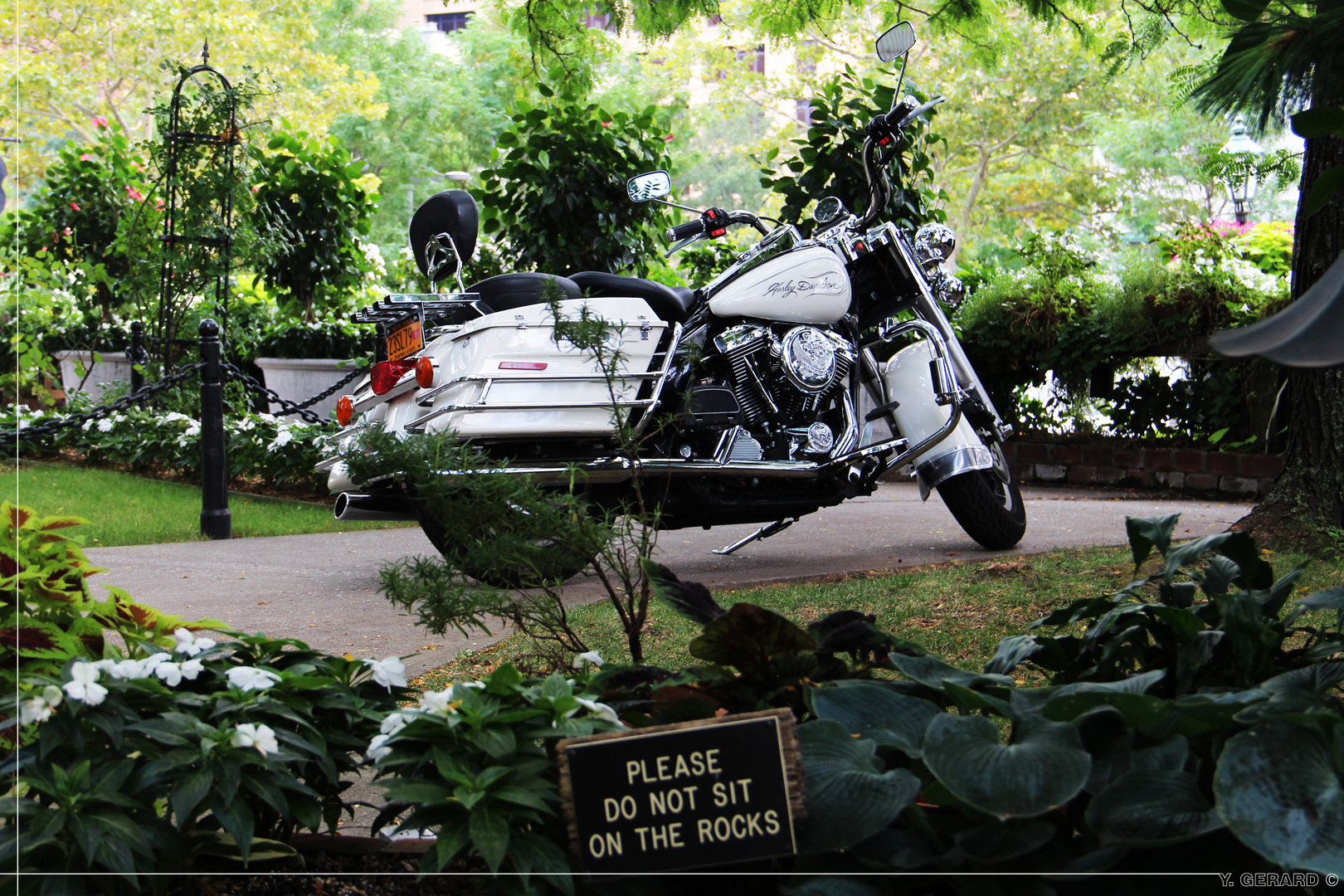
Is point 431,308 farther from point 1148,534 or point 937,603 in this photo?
point 1148,534

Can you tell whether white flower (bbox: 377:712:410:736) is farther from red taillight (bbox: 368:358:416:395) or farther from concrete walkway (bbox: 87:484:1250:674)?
red taillight (bbox: 368:358:416:395)

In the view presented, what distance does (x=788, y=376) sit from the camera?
4.60 m

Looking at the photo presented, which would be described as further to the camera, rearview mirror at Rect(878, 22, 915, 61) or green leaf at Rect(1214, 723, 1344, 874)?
rearview mirror at Rect(878, 22, 915, 61)

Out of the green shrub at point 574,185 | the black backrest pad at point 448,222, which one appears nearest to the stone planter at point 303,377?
the green shrub at point 574,185

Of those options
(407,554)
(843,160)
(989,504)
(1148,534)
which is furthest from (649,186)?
(843,160)

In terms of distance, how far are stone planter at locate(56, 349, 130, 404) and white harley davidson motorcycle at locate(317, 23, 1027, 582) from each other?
339 inches

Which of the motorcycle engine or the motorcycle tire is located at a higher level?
the motorcycle engine

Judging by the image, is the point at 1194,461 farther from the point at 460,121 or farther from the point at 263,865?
the point at 460,121

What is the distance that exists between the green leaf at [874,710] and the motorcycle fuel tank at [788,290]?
3083 mm

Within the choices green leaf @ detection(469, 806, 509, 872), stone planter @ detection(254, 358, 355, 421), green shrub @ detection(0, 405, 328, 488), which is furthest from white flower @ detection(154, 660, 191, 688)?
stone planter @ detection(254, 358, 355, 421)

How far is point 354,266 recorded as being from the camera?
10727 millimetres

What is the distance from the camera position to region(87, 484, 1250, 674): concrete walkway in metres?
3.99

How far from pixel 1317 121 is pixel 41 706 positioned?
2087 millimetres

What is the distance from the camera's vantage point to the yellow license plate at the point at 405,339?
4.48 m
